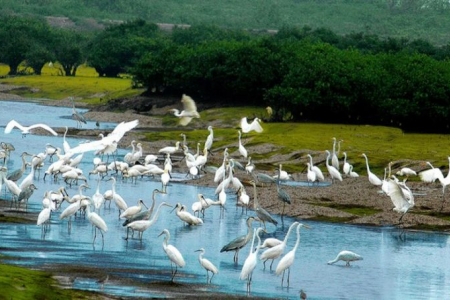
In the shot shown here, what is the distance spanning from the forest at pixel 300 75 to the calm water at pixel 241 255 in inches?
1215

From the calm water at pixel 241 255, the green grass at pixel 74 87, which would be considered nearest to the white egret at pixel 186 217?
the calm water at pixel 241 255

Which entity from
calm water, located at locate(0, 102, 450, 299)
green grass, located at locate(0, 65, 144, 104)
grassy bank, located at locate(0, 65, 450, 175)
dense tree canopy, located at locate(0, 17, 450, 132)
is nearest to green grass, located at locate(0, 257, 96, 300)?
calm water, located at locate(0, 102, 450, 299)

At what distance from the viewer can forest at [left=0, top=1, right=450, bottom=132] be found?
67.4m

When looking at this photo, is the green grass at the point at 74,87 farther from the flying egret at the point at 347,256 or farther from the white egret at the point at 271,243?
the flying egret at the point at 347,256

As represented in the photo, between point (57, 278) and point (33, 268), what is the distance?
125 cm

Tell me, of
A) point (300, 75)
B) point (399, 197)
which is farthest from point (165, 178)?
point (300, 75)

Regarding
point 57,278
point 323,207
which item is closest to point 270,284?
point 57,278

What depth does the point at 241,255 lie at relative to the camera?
2928 cm

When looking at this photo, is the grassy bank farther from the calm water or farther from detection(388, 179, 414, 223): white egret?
the calm water

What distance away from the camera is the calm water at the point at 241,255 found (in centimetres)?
2514

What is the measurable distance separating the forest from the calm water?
30870 mm

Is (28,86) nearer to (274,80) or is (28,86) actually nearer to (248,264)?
(274,80)

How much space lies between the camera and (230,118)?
7581 cm

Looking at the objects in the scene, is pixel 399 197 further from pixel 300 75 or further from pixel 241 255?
pixel 300 75
